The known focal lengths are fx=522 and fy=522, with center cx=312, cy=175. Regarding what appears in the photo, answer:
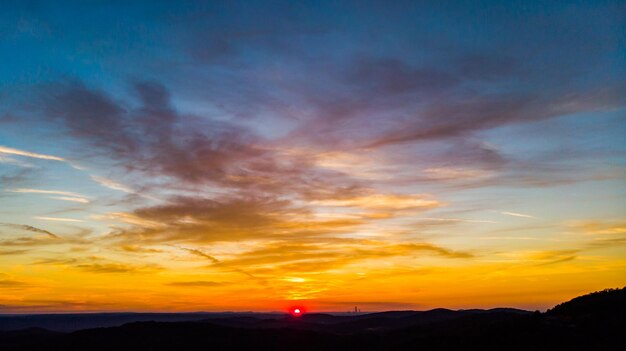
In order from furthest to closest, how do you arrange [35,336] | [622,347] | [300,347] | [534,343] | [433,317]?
[433,317] < [35,336] < [300,347] < [534,343] < [622,347]

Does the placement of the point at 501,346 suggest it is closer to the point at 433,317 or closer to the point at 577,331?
the point at 577,331

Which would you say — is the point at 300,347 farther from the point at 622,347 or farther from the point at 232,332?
the point at 622,347

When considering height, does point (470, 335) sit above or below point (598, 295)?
below

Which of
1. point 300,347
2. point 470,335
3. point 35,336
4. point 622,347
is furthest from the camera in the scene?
point 35,336

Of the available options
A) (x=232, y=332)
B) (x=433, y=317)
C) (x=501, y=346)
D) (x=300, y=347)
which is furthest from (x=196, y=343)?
(x=433, y=317)

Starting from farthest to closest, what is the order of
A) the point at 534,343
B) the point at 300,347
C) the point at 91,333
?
the point at 91,333 → the point at 300,347 → the point at 534,343

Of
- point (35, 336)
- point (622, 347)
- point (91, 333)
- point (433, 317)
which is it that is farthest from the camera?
point (433, 317)

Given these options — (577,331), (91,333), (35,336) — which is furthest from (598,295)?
(35,336)

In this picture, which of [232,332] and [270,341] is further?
[232,332]

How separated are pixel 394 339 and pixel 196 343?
31306mm

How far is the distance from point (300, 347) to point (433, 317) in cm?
9769

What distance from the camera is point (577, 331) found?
42.6m

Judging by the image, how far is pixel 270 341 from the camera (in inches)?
3228

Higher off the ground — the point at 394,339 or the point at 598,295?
the point at 598,295
